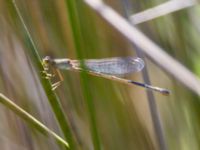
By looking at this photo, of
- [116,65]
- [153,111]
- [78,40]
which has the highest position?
[78,40]

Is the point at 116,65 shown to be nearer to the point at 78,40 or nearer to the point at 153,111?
A: the point at 153,111

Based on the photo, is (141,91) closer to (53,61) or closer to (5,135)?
(53,61)

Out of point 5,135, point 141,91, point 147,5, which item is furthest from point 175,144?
point 5,135

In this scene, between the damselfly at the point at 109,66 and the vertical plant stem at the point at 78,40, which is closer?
the vertical plant stem at the point at 78,40

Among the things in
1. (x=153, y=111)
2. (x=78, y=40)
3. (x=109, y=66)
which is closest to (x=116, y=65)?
(x=109, y=66)

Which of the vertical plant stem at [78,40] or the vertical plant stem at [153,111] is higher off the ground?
the vertical plant stem at [78,40]

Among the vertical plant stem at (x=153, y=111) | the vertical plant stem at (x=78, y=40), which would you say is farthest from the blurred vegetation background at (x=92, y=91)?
the vertical plant stem at (x=78, y=40)

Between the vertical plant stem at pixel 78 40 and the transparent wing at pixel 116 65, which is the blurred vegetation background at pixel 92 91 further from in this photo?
the vertical plant stem at pixel 78 40
